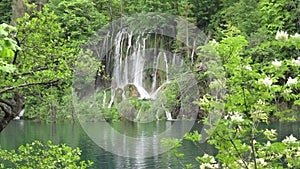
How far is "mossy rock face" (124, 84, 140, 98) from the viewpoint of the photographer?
26.1 metres

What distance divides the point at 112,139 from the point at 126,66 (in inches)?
401

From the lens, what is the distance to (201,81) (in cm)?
2203

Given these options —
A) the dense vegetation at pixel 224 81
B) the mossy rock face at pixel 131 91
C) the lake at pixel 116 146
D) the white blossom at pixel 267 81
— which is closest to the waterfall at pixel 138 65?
the mossy rock face at pixel 131 91

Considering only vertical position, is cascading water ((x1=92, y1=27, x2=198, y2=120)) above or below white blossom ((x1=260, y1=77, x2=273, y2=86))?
above

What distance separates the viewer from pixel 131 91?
86.6 feet

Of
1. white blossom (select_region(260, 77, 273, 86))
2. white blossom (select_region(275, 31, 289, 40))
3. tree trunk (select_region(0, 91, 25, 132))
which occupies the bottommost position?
tree trunk (select_region(0, 91, 25, 132))

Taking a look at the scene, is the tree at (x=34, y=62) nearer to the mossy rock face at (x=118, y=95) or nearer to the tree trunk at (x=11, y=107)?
the tree trunk at (x=11, y=107)

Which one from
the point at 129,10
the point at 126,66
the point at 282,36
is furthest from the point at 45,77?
the point at 129,10

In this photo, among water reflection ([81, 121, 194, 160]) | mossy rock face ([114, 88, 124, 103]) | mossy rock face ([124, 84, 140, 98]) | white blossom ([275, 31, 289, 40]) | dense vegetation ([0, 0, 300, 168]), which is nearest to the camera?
white blossom ([275, 31, 289, 40])

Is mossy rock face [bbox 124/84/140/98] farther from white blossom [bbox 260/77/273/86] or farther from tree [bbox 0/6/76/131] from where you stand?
white blossom [bbox 260/77/273/86]

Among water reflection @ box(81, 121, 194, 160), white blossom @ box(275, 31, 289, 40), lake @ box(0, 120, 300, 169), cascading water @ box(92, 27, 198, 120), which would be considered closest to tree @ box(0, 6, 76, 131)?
white blossom @ box(275, 31, 289, 40)

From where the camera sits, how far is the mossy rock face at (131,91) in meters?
26.1

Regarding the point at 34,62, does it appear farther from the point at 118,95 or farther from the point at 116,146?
the point at 118,95

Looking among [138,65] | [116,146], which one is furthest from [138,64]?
[116,146]
